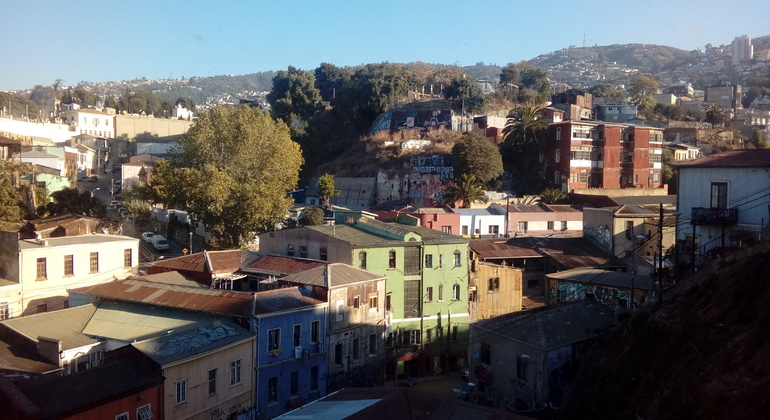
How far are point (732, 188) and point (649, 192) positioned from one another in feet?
96.5

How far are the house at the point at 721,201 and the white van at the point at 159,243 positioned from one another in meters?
28.1

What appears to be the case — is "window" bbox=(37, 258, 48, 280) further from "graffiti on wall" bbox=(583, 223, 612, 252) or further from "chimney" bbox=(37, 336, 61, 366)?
"graffiti on wall" bbox=(583, 223, 612, 252)

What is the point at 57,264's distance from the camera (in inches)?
1040

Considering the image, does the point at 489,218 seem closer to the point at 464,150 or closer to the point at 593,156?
the point at 464,150

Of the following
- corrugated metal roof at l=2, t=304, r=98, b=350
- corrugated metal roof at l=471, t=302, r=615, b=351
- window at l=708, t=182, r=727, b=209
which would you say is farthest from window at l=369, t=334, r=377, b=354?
window at l=708, t=182, r=727, b=209

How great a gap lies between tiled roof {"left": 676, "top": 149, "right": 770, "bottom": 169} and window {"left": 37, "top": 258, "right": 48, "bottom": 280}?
25.1 m

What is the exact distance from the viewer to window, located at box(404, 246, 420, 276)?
92.7 feet

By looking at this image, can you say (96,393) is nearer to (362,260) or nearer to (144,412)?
(144,412)

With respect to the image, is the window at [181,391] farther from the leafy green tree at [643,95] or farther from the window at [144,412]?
the leafy green tree at [643,95]

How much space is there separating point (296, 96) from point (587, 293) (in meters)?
50.0

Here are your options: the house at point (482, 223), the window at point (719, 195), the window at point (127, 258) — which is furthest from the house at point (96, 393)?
the house at point (482, 223)

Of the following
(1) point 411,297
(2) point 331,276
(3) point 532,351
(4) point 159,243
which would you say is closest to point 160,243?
(4) point 159,243

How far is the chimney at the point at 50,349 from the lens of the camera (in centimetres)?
1866

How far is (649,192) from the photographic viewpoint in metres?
51.4
